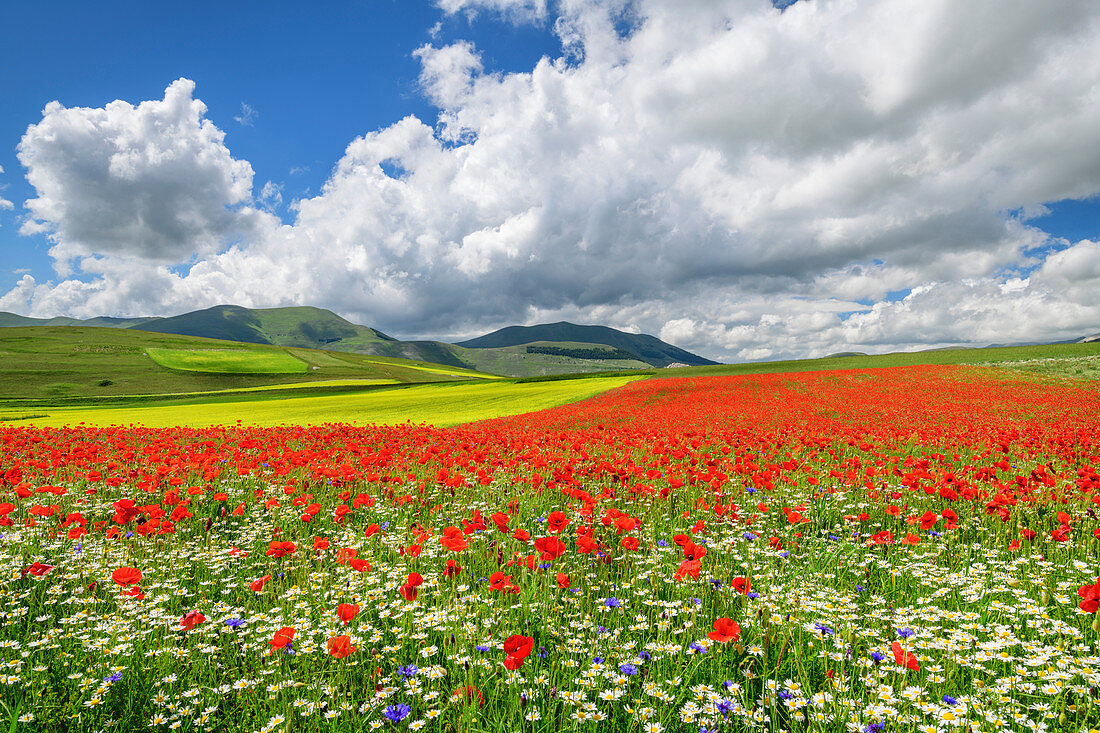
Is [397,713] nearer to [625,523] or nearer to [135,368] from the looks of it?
[625,523]

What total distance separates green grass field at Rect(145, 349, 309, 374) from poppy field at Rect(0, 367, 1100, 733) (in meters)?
115

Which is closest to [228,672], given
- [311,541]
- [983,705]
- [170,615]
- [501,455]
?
[170,615]

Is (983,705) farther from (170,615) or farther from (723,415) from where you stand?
(723,415)

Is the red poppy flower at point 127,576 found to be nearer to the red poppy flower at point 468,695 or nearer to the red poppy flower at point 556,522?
the red poppy flower at point 468,695

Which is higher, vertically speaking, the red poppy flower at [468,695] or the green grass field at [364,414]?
the red poppy flower at [468,695]

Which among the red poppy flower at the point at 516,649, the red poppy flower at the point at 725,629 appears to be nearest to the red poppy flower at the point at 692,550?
the red poppy flower at the point at 725,629

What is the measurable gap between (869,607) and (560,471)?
409cm

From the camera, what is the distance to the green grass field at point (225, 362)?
10362 centimetres

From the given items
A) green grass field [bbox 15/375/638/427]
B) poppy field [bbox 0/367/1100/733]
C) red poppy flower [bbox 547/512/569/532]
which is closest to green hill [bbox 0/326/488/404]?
green grass field [bbox 15/375/638/427]

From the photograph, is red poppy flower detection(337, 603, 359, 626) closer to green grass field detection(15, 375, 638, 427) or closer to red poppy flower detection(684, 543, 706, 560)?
red poppy flower detection(684, 543, 706, 560)

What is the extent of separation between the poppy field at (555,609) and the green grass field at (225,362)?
115 m

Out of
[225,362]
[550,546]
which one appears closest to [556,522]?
[550,546]

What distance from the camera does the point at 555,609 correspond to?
3635 mm

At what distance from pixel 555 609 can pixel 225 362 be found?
12935 cm
